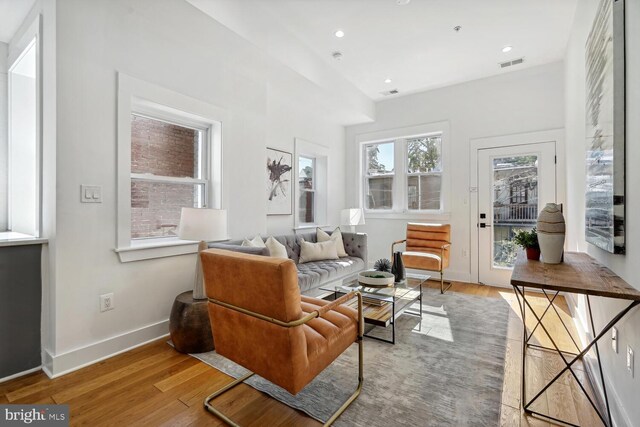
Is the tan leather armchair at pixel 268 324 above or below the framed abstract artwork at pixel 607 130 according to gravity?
below

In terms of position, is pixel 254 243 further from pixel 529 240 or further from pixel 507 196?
pixel 507 196

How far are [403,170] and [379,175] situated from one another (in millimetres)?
478

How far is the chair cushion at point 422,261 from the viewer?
4.11m

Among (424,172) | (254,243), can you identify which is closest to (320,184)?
(424,172)

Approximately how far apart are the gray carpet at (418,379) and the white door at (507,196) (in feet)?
5.52

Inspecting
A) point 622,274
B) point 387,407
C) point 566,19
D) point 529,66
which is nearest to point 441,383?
point 387,407

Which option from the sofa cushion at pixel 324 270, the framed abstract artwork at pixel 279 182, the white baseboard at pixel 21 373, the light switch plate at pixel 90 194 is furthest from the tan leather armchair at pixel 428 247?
the white baseboard at pixel 21 373

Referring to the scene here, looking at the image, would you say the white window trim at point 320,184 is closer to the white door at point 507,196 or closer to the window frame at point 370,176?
the window frame at point 370,176

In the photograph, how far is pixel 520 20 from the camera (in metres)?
3.22

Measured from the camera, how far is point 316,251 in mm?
3994

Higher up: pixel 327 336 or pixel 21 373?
pixel 327 336

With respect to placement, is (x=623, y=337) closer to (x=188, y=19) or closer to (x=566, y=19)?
(x=566, y=19)

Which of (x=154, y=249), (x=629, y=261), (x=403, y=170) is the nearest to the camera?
(x=629, y=261)

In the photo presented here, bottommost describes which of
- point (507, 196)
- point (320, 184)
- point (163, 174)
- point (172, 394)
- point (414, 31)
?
point (172, 394)
